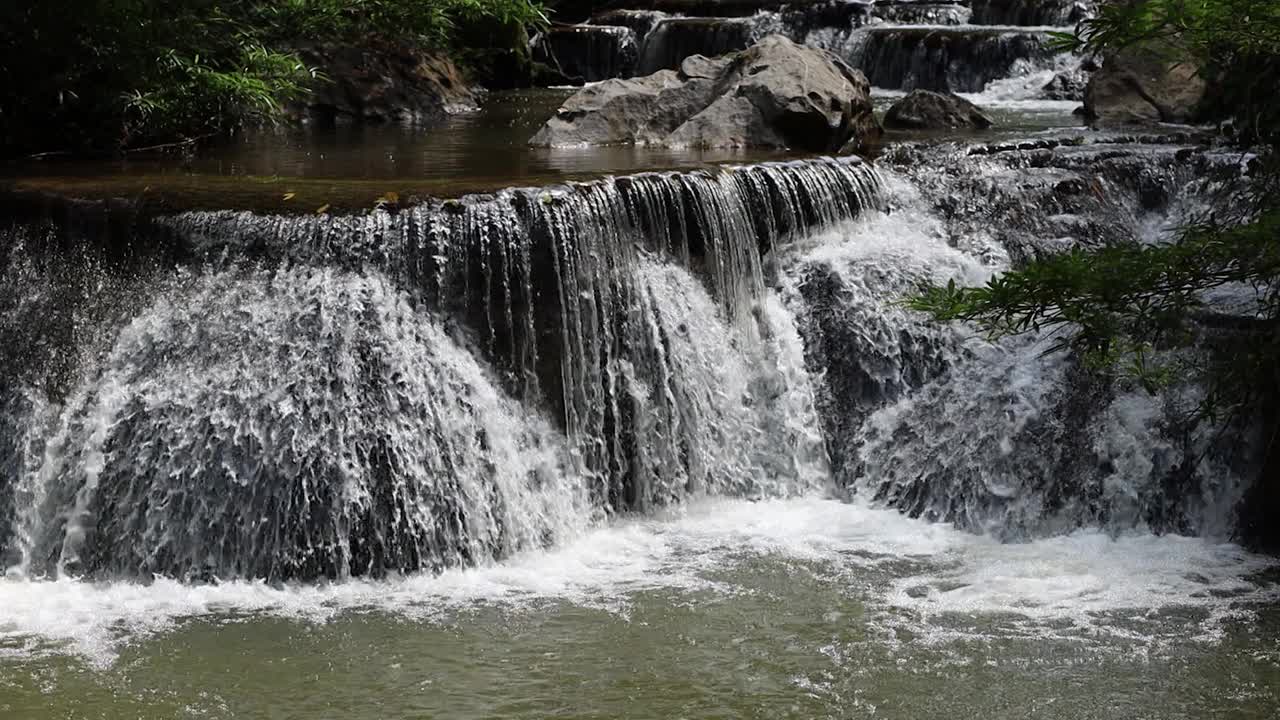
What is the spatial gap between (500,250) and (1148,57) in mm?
7326

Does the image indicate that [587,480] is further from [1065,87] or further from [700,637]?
[1065,87]

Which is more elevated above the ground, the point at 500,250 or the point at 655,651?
the point at 500,250

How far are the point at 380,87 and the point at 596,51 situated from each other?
18.3 feet

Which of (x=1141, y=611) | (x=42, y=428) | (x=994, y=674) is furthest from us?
(x=42, y=428)

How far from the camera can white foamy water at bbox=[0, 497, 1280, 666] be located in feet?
21.9

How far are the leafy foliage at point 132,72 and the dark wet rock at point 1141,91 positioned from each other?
266 inches

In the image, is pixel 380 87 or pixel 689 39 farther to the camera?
pixel 689 39

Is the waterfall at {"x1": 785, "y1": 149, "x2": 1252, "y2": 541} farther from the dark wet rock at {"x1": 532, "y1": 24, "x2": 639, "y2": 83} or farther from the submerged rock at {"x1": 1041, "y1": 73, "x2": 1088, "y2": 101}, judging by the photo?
the dark wet rock at {"x1": 532, "y1": 24, "x2": 639, "y2": 83}

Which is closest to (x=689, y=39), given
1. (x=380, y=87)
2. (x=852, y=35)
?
(x=852, y=35)

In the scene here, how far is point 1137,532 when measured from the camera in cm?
791

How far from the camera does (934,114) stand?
42.3ft

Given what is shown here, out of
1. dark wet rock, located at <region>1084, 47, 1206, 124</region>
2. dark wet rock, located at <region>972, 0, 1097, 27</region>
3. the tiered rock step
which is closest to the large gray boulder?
dark wet rock, located at <region>1084, 47, 1206, 124</region>

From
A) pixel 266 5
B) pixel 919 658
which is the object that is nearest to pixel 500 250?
pixel 919 658

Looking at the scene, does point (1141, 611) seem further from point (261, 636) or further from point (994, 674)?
point (261, 636)
